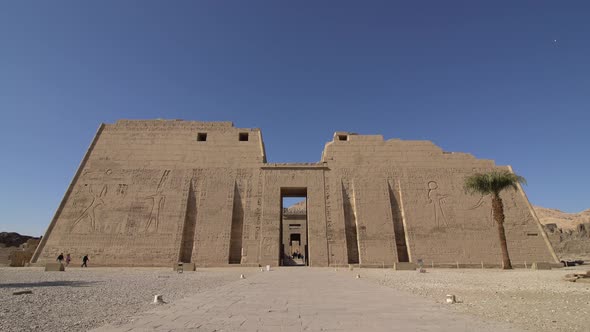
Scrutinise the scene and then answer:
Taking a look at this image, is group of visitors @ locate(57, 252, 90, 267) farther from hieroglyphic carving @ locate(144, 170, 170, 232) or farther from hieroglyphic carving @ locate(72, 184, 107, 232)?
hieroglyphic carving @ locate(144, 170, 170, 232)

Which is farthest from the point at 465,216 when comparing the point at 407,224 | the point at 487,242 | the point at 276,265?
the point at 276,265

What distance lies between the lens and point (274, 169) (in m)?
22.3

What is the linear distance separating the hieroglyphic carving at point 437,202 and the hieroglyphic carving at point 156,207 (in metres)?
16.9

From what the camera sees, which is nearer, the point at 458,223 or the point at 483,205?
the point at 458,223

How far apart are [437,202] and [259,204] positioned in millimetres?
11286

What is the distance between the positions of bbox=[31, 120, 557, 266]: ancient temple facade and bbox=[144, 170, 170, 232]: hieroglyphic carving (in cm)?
7

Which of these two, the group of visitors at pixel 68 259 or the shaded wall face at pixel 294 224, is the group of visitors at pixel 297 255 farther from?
the group of visitors at pixel 68 259

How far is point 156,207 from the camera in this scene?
2105 cm

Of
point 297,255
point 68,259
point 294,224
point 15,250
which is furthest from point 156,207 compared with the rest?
point 297,255

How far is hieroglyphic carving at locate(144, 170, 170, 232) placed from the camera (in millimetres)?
20484

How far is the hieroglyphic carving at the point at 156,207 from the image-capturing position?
20.5m

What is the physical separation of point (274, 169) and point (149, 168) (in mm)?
8358

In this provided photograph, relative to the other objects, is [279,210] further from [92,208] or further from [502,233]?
[502,233]

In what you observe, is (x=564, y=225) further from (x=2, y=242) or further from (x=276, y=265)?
(x=2, y=242)
